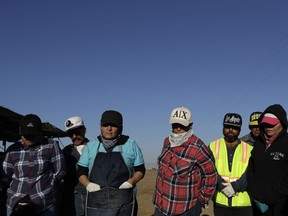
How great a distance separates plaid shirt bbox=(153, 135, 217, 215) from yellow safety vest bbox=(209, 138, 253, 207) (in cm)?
39

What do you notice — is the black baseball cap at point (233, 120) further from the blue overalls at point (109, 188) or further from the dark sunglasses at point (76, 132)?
the dark sunglasses at point (76, 132)

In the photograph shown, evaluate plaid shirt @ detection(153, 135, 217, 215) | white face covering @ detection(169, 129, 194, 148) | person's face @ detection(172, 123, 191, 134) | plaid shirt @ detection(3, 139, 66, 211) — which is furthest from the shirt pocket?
plaid shirt @ detection(3, 139, 66, 211)

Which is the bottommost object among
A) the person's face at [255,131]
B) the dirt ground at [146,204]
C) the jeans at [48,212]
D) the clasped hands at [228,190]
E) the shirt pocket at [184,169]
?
the dirt ground at [146,204]

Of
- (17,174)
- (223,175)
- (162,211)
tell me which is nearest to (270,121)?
Result: (223,175)

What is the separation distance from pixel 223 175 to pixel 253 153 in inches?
20.5

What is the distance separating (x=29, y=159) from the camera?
3.82m

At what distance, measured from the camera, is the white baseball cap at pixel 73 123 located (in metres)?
4.85

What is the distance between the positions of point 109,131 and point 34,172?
0.97 metres

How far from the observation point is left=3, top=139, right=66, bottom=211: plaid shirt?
376cm

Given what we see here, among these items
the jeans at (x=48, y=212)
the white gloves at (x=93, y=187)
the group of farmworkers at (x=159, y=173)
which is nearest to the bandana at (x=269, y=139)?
the group of farmworkers at (x=159, y=173)

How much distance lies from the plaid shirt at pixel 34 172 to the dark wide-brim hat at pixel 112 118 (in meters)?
0.72

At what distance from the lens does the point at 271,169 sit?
3787mm

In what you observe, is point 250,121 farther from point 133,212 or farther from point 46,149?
point 46,149

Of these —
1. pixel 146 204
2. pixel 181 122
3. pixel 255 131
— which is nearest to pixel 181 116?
pixel 181 122
